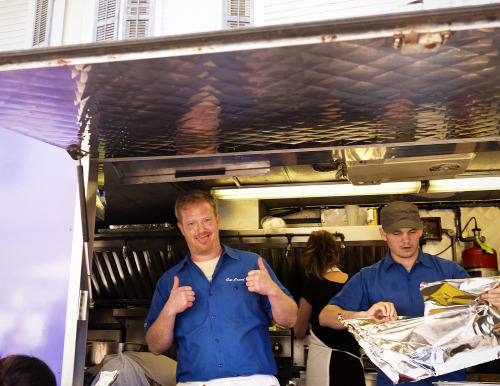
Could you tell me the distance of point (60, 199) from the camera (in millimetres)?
2174

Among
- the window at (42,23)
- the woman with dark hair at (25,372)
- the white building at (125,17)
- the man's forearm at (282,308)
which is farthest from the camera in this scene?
the window at (42,23)

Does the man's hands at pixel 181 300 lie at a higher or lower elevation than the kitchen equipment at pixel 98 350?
higher

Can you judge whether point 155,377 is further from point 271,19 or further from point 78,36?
point 78,36

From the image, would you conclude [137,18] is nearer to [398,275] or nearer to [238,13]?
[238,13]

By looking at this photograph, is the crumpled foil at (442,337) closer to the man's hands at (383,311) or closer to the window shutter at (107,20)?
the man's hands at (383,311)

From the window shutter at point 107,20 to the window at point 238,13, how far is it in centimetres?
129

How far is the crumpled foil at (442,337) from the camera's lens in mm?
1989

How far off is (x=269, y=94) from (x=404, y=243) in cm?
148

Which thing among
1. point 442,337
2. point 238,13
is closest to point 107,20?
point 238,13

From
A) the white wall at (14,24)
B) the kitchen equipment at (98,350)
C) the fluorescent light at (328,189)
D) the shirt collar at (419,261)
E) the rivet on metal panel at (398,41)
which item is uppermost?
the white wall at (14,24)

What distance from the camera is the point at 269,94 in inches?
61.5

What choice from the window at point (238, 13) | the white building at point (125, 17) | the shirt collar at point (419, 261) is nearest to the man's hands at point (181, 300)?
the shirt collar at point (419, 261)

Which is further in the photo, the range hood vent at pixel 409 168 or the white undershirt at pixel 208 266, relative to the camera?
the range hood vent at pixel 409 168

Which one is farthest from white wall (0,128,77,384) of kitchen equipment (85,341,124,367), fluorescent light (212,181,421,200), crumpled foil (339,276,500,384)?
kitchen equipment (85,341,124,367)
